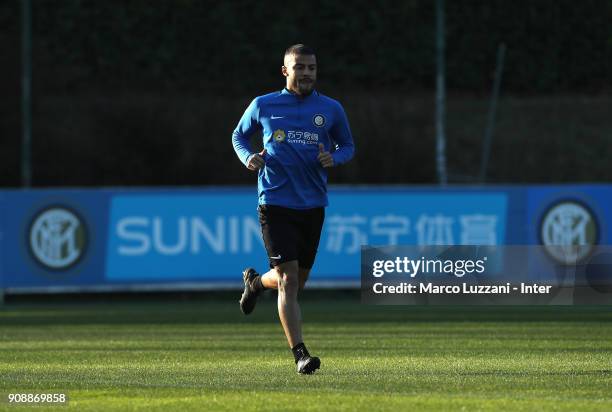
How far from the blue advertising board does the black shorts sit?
12.4 metres

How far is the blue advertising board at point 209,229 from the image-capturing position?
24.7 m

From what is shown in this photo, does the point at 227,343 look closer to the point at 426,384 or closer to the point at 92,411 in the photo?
the point at 426,384

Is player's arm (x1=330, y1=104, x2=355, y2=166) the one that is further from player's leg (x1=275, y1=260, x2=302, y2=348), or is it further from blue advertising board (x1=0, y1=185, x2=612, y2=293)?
blue advertising board (x1=0, y1=185, x2=612, y2=293)

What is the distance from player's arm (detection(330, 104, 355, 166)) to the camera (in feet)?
39.6

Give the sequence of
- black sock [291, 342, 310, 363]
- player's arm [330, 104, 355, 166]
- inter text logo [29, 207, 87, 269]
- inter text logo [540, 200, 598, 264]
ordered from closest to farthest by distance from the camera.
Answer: black sock [291, 342, 310, 363] → player's arm [330, 104, 355, 166] → inter text logo [540, 200, 598, 264] → inter text logo [29, 207, 87, 269]

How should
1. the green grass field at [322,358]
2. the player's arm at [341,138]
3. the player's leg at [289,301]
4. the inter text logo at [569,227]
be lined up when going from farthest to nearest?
the inter text logo at [569,227], the player's arm at [341,138], the player's leg at [289,301], the green grass field at [322,358]

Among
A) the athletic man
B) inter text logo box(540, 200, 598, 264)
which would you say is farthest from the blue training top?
inter text logo box(540, 200, 598, 264)

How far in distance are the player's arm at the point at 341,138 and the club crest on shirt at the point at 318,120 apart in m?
0.14

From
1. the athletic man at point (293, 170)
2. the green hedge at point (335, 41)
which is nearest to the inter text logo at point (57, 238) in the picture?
the athletic man at point (293, 170)

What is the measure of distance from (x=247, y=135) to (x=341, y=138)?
0.68 m

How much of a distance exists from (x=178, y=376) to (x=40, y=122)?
3065 centimetres

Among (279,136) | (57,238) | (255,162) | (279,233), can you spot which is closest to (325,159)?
(279,136)

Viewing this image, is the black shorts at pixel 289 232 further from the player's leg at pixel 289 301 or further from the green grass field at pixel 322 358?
the green grass field at pixel 322 358

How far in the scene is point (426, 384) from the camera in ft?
35.8
